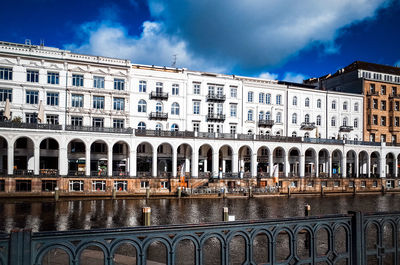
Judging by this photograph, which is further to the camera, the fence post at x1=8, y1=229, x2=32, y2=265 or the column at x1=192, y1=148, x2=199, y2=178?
the column at x1=192, y1=148, x2=199, y2=178

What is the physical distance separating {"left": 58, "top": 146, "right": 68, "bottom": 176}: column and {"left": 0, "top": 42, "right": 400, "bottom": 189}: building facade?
126mm

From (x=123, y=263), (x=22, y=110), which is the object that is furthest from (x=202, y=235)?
(x=22, y=110)

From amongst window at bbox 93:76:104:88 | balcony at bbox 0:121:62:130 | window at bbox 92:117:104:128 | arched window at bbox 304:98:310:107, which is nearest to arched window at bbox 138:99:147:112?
window at bbox 92:117:104:128

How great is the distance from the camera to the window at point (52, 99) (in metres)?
49.3

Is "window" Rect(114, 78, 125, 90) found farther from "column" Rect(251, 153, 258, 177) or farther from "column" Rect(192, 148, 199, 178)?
"column" Rect(251, 153, 258, 177)

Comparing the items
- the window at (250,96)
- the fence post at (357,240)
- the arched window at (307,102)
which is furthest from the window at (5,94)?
the fence post at (357,240)

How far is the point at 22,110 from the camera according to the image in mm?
48062

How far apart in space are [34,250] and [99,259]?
10212 mm

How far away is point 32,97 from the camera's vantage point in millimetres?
48625

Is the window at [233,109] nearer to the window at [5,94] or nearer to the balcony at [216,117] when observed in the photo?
the balcony at [216,117]

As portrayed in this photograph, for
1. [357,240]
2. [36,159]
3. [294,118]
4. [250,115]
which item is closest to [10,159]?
[36,159]

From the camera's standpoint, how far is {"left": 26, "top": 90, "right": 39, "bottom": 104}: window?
48406mm

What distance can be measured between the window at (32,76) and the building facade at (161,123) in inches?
5.3

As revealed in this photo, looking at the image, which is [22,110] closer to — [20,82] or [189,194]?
[20,82]
